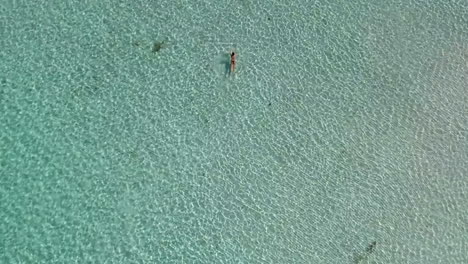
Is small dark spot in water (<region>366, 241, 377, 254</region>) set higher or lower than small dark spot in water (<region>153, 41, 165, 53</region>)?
higher

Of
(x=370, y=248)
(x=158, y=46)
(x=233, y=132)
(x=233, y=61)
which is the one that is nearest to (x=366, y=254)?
(x=370, y=248)

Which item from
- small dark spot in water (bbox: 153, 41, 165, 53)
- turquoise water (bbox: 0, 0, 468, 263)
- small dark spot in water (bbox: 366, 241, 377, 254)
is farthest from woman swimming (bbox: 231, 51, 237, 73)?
small dark spot in water (bbox: 366, 241, 377, 254)

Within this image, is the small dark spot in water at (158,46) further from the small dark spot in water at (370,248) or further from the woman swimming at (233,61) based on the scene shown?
the small dark spot in water at (370,248)

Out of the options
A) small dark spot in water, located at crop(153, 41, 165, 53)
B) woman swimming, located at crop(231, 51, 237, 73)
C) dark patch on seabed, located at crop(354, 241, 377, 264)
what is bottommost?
small dark spot in water, located at crop(153, 41, 165, 53)

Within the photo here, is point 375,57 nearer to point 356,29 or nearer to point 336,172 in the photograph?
point 356,29

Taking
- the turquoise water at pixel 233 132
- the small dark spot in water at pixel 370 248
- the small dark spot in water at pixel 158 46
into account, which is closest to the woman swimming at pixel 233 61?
the turquoise water at pixel 233 132

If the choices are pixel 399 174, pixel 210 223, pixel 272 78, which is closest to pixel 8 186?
pixel 210 223

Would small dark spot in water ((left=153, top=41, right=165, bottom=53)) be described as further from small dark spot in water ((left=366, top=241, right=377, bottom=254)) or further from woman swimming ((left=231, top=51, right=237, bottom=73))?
small dark spot in water ((left=366, top=241, right=377, bottom=254))

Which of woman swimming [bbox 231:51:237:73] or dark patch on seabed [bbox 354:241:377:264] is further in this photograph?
woman swimming [bbox 231:51:237:73]
